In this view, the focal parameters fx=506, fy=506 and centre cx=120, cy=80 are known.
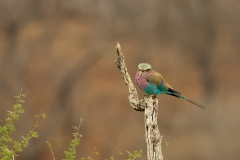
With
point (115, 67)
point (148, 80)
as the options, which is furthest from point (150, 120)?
point (115, 67)

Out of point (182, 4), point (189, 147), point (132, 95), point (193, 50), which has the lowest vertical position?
point (132, 95)

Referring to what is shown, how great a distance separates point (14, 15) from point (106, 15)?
1026 millimetres

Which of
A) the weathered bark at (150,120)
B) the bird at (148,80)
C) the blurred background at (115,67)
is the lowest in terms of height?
the weathered bark at (150,120)

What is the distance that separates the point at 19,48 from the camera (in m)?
5.65

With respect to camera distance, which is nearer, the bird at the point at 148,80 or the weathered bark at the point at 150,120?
the weathered bark at the point at 150,120

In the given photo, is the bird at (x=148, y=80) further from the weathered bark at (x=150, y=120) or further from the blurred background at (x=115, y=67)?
the blurred background at (x=115, y=67)

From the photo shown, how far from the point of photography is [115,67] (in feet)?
18.4

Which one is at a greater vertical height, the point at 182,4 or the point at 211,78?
the point at 182,4

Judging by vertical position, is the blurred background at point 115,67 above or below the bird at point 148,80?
above

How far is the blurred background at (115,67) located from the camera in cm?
551

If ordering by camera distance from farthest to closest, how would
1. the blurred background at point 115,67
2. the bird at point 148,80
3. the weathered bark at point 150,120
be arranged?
the blurred background at point 115,67
the bird at point 148,80
the weathered bark at point 150,120

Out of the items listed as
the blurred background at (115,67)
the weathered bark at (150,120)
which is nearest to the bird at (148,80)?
the weathered bark at (150,120)

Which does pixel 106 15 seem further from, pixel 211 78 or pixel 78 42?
pixel 211 78

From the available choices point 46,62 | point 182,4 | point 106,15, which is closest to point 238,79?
point 182,4
